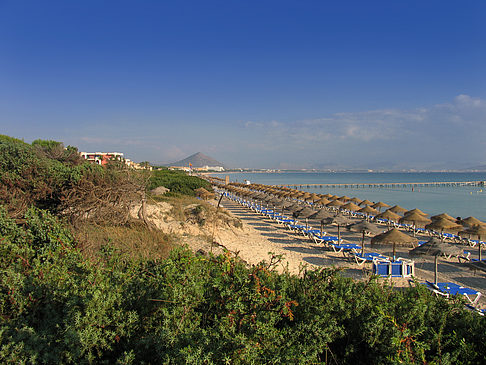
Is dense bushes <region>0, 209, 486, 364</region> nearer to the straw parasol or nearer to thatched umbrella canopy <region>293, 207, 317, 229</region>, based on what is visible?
thatched umbrella canopy <region>293, 207, 317, 229</region>

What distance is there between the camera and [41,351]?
2.00 meters

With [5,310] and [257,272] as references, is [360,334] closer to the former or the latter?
[257,272]

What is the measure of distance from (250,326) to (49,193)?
7.33m

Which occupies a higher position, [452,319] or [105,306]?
[105,306]

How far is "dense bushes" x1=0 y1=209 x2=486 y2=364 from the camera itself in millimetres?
1853

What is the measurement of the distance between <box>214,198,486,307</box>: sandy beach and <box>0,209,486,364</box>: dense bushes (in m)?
4.23

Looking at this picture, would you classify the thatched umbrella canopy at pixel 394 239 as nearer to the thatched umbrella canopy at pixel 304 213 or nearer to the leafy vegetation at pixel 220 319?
the thatched umbrella canopy at pixel 304 213

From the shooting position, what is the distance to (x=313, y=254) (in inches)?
432

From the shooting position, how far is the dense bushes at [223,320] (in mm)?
1853

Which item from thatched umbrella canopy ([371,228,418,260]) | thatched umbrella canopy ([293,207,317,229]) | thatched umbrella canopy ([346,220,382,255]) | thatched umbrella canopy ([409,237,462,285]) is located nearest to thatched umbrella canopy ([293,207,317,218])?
thatched umbrella canopy ([293,207,317,229])

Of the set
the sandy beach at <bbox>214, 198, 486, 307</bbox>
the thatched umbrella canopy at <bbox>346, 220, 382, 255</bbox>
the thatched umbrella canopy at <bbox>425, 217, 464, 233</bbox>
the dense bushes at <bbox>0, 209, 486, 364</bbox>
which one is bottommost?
the sandy beach at <bbox>214, 198, 486, 307</bbox>

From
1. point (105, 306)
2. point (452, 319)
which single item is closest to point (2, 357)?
point (105, 306)

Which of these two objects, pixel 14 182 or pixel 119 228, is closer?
pixel 14 182

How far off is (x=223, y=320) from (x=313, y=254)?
9.69 m
